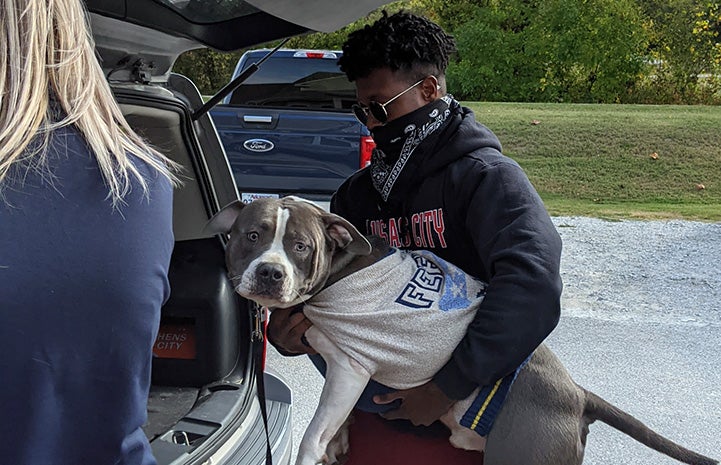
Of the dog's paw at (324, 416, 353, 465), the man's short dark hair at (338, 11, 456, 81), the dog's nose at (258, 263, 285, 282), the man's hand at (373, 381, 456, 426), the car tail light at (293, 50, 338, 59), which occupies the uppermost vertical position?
the man's short dark hair at (338, 11, 456, 81)

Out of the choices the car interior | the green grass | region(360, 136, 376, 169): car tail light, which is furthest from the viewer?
the green grass

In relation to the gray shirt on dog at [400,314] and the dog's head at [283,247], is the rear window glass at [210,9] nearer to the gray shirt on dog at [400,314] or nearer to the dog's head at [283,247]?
the dog's head at [283,247]

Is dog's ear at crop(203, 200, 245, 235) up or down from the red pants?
up

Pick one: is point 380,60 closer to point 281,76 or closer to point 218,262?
point 218,262

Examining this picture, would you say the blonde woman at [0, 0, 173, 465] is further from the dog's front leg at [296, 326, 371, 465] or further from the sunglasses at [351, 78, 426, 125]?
the sunglasses at [351, 78, 426, 125]

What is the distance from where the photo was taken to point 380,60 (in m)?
2.61

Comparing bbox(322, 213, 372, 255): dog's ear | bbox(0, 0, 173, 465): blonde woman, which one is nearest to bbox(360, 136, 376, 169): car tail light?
bbox(322, 213, 372, 255): dog's ear

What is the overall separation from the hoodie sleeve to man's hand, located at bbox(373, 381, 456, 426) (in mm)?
47

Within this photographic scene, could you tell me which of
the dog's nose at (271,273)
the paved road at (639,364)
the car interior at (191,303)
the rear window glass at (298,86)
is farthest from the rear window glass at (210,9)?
the rear window glass at (298,86)

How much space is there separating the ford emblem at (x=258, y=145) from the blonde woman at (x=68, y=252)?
259 inches

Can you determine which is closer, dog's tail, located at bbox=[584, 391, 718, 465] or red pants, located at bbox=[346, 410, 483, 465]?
dog's tail, located at bbox=[584, 391, 718, 465]

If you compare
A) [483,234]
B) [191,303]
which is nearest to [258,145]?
[191,303]

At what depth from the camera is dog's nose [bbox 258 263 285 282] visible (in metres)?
2.38

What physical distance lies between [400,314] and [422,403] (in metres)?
0.27
